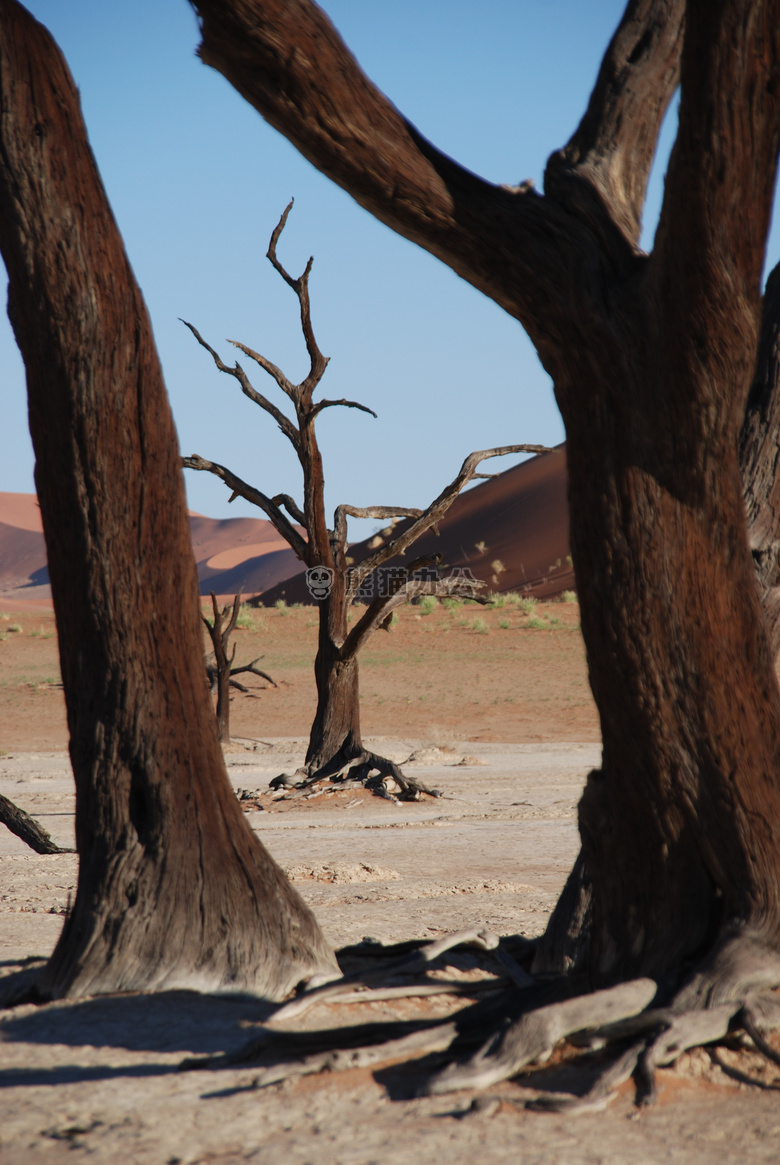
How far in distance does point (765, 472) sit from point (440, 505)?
8.18 meters

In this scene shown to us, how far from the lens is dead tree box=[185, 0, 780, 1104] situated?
3012 mm

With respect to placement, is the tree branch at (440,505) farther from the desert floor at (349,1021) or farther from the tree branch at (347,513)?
the desert floor at (349,1021)

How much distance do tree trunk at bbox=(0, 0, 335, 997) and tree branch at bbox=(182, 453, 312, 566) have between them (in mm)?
8434

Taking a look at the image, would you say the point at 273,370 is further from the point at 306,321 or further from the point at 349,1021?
the point at 349,1021

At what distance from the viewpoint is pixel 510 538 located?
68.6 meters

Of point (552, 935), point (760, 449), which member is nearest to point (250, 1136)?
point (552, 935)

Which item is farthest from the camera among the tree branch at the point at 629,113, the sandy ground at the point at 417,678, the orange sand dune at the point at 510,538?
the orange sand dune at the point at 510,538

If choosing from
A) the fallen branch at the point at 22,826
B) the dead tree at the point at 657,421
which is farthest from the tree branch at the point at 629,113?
the fallen branch at the point at 22,826

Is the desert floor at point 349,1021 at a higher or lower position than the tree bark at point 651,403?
lower

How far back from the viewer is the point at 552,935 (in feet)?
13.0

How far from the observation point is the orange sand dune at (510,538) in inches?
2205

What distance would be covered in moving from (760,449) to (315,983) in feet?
8.62

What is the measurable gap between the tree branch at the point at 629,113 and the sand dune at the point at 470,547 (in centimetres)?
1697

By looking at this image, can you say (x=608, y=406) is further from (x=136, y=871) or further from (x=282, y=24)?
(x=136, y=871)
